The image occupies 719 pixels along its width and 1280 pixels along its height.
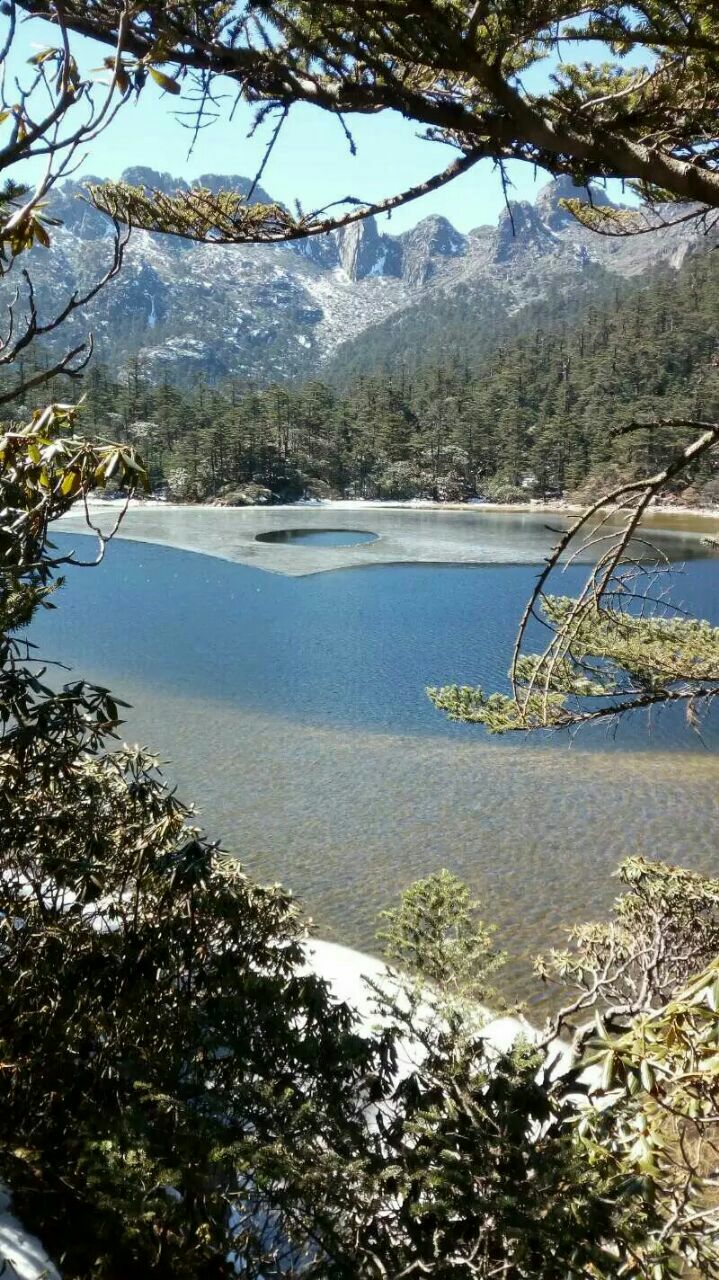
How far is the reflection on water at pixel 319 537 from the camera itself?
26806 millimetres

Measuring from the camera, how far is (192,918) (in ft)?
8.76

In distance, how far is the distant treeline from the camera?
130ft

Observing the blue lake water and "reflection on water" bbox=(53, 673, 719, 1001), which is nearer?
"reflection on water" bbox=(53, 673, 719, 1001)

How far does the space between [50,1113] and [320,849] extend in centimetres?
461

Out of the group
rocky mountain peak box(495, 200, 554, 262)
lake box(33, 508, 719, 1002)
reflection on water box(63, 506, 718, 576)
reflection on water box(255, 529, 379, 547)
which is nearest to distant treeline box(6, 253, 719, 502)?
reflection on water box(63, 506, 718, 576)

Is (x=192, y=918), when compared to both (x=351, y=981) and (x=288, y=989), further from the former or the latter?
(x=351, y=981)

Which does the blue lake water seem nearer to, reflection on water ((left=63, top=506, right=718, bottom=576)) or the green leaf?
reflection on water ((left=63, top=506, right=718, bottom=576))

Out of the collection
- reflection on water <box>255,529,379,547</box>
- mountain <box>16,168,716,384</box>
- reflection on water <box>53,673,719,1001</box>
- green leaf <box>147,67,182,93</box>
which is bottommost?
reflection on water <box>53,673,719,1001</box>

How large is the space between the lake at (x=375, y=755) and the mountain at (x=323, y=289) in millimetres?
75075

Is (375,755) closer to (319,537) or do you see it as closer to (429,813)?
(429,813)

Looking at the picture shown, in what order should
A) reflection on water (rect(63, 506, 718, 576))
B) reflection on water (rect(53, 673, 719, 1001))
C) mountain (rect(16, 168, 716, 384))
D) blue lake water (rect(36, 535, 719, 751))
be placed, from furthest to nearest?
mountain (rect(16, 168, 716, 384))
reflection on water (rect(63, 506, 718, 576))
blue lake water (rect(36, 535, 719, 751))
reflection on water (rect(53, 673, 719, 1001))

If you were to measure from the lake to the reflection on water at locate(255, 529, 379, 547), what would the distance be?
27.9 feet

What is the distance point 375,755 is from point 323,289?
16225 centimetres

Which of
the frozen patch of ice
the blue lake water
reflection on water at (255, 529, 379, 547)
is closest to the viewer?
the frozen patch of ice
